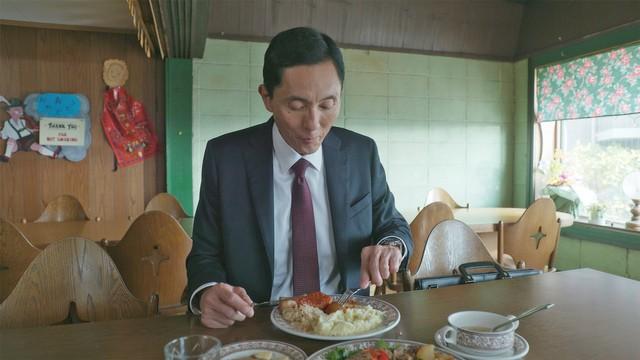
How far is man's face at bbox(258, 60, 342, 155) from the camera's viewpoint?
1274mm

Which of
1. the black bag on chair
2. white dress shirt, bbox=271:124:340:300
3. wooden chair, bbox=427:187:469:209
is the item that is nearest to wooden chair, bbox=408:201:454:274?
the black bag on chair

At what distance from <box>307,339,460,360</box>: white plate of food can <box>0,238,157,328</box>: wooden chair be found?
0.76 m

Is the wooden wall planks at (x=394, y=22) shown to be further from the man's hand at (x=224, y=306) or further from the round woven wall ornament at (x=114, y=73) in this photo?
the man's hand at (x=224, y=306)

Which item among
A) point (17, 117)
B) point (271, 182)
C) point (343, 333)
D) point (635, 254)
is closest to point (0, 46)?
point (17, 117)

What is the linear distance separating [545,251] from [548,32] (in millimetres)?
2896

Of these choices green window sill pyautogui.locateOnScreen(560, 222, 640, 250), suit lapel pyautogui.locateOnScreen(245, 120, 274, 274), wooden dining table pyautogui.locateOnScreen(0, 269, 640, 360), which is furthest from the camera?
green window sill pyautogui.locateOnScreen(560, 222, 640, 250)

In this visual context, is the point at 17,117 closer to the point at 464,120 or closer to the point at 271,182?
the point at 271,182

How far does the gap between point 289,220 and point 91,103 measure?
146 inches

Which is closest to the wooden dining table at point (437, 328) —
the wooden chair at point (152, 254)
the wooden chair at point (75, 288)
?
the wooden chair at point (75, 288)

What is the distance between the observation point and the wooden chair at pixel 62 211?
385 centimetres

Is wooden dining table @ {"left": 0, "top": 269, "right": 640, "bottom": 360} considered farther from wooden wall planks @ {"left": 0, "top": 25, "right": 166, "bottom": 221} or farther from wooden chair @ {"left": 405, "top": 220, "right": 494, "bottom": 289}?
wooden wall planks @ {"left": 0, "top": 25, "right": 166, "bottom": 221}

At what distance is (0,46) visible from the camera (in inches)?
168

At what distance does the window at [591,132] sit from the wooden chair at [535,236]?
1459 mm

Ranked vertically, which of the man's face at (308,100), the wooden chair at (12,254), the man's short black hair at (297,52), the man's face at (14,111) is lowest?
the wooden chair at (12,254)
